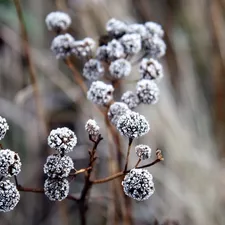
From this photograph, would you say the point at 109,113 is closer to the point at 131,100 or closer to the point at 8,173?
the point at 131,100

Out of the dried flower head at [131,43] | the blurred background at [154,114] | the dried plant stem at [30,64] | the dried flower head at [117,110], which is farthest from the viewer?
the blurred background at [154,114]

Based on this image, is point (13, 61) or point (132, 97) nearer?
point (132, 97)

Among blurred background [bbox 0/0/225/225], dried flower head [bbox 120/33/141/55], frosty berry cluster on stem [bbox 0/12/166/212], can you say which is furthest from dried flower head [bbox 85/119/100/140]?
blurred background [bbox 0/0/225/225]

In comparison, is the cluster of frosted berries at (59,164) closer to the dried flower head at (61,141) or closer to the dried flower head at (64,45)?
the dried flower head at (61,141)

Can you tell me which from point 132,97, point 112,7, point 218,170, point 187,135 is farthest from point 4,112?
point 132,97

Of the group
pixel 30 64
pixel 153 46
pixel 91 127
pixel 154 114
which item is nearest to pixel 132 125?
pixel 91 127

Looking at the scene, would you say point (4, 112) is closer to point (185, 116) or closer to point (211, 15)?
point (185, 116)

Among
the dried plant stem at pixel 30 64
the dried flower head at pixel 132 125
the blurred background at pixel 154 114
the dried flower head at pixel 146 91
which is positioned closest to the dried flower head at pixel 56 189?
the dried flower head at pixel 132 125

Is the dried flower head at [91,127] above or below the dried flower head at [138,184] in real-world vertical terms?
above

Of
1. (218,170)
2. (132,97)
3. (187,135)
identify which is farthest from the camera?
(187,135)
